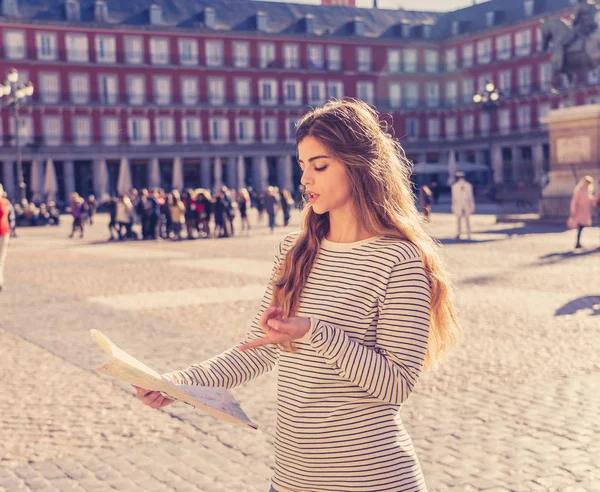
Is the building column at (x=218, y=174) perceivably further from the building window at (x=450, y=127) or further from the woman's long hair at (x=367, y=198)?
the woman's long hair at (x=367, y=198)

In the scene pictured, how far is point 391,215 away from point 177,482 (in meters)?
2.60

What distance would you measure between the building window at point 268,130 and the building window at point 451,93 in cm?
1462

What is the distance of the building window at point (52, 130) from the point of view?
58.1 m

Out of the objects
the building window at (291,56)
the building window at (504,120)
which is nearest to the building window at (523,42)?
the building window at (504,120)

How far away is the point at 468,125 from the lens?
69750mm

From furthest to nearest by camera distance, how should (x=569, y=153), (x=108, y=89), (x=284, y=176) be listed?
(x=284, y=176)
(x=108, y=89)
(x=569, y=153)

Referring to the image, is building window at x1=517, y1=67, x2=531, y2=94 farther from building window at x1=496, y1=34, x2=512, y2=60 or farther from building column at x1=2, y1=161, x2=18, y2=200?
building column at x1=2, y1=161, x2=18, y2=200

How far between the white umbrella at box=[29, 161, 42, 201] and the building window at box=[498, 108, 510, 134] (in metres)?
32.4

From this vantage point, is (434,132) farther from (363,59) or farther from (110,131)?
(110,131)

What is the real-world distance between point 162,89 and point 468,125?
23725mm

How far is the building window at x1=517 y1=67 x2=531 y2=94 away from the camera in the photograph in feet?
209

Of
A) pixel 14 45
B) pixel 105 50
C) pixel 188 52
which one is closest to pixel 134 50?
pixel 105 50

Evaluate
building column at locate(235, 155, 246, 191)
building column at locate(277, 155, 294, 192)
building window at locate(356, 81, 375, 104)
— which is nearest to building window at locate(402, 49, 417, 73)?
building window at locate(356, 81, 375, 104)

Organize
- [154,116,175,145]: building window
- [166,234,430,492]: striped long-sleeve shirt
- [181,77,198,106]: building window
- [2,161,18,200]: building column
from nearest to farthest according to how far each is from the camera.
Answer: [166,234,430,492]: striped long-sleeve shirt, [2,161,18,200]: building column, [154,116,175,145]: building window, [181,77,198,106]: building window
